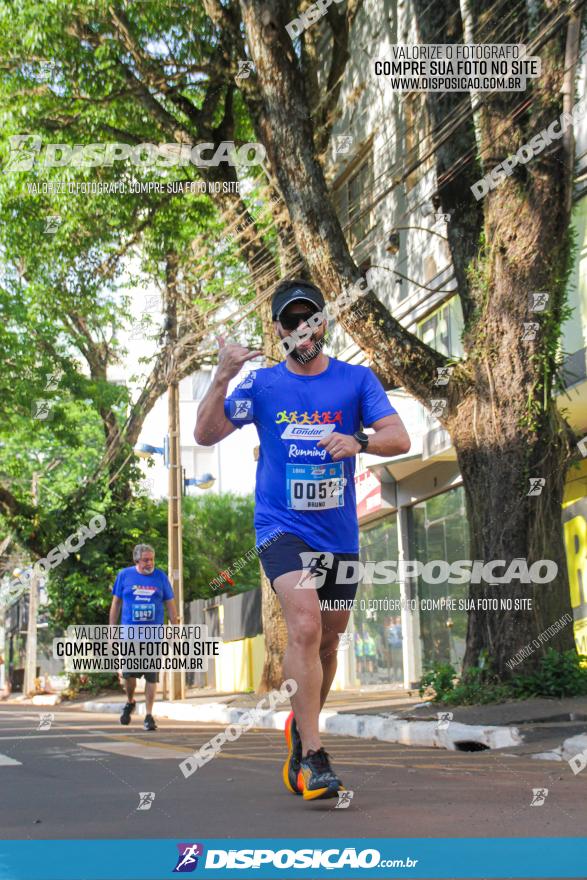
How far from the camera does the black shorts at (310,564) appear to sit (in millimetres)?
4953

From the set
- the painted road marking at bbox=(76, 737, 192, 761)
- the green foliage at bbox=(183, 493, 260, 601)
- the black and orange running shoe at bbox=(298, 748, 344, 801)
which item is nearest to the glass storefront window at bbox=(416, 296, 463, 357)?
the painted road marking at bbox=(76, 737, 192, 761)

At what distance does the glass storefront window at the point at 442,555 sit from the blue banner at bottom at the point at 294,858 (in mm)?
13833

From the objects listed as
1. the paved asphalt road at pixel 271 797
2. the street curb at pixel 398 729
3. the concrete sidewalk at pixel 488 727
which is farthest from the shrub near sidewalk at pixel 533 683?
the paved asphalt road at pixel 271 797

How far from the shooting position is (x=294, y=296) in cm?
508

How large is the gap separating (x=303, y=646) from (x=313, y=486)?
0.70 m

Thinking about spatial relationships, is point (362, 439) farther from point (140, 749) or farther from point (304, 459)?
point (140, 749)

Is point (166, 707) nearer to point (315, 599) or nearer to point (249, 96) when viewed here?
point (249, 96)

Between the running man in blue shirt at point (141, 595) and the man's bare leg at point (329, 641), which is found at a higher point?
the running man in blue shirt at point (141, 595)

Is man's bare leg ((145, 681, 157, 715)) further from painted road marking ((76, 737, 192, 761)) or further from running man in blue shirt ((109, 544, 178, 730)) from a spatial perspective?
painted road marking ((76, 737, 192, 761))

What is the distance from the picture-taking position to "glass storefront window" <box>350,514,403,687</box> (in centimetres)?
2069

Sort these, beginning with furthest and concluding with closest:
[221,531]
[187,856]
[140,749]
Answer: [221,531], [140,749], [187,856]

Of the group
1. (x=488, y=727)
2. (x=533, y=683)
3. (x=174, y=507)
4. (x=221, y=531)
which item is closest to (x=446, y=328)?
(x=174, y=507)

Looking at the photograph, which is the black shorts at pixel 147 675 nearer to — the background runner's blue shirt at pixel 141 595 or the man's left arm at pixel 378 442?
the background runner's blue shirt at pixel 141 595

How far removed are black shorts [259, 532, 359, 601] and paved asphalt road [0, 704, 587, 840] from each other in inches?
35.7
